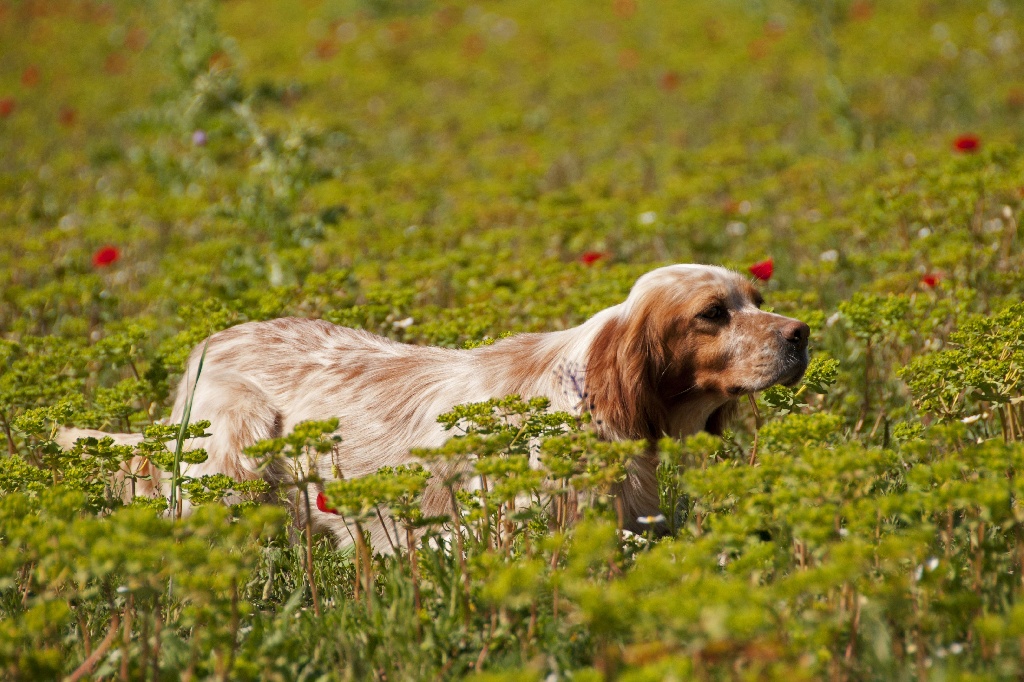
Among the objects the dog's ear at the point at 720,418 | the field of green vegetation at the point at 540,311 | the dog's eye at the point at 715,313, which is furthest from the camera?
the dog's ear at the point at 720,418

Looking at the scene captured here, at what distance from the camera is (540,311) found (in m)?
4.71

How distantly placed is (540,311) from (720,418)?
1.16 metres

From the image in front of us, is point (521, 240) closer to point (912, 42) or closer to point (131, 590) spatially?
point (131, 590)

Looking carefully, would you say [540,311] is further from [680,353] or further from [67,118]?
[67,118]

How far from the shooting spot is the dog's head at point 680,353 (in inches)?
137

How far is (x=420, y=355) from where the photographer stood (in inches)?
163

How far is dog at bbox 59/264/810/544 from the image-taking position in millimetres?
3508

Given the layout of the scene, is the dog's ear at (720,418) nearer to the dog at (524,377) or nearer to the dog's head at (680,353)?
the dog at (524,377)

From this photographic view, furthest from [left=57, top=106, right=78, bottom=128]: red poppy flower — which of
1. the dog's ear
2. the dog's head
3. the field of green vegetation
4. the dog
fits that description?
the dog's ear

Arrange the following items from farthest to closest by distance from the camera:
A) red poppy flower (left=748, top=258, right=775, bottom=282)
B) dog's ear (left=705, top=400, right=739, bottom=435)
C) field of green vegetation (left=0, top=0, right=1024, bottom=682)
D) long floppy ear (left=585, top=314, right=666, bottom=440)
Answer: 1. red poppy flower (left=748, top=258, right=775, bottom=282)
2. dog's ear (left=705, top=400, right=739, bottom=435)
3. long floppy ear (left=585, top=314, right=666, bottom=440)
4. field of green vegetation (left=0, top=0, right=1024, bottom=682)

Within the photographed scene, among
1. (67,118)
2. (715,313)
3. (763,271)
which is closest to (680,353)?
(715,313)

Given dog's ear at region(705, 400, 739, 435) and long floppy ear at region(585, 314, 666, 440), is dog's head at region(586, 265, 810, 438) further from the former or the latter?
dog's ear at region(705, 400, 739, 435)

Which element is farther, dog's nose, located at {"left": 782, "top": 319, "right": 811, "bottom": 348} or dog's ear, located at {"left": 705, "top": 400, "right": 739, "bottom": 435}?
dog's ear, located at {"left": 705, "top": 400, "right": 739, "bottom": 435}

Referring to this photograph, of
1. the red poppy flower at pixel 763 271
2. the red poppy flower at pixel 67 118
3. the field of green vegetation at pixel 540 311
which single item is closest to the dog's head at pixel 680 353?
the field of green vegetation at pixel 540 311
